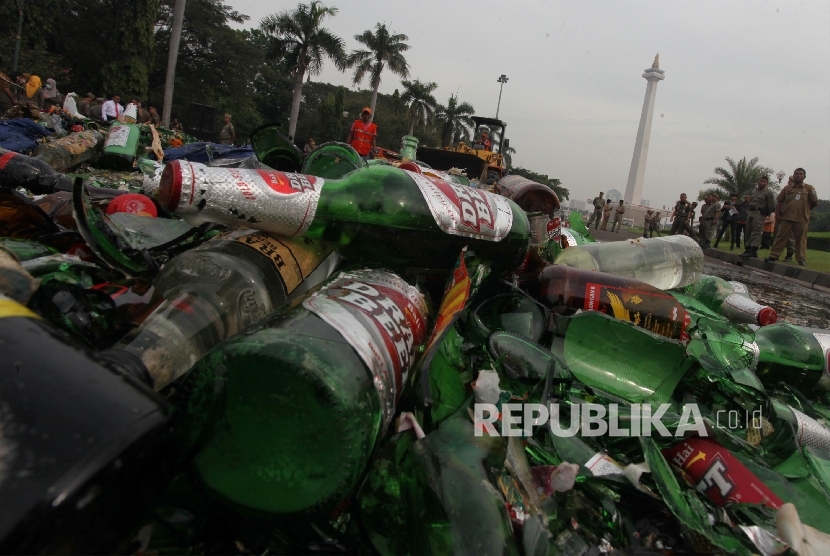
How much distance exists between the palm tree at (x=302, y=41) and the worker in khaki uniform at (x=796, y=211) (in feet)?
66.6

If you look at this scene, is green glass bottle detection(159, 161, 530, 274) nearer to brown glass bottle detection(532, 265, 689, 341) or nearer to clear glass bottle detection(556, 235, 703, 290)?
brown glass bottle detection(532, 265, 689, 341)

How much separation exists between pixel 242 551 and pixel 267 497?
0.34ft

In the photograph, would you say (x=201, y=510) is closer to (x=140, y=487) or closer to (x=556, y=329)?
(x=140, y=487)

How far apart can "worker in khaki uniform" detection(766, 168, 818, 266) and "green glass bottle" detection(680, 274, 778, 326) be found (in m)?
6.64

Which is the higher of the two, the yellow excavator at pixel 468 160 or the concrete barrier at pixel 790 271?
the yellow excavator at pixel 468 160

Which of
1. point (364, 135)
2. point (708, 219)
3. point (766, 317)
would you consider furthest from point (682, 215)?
point (766, 317)

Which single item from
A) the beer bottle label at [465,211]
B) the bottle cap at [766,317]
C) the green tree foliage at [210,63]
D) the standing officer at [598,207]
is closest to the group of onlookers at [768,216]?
the standing officer at [598,207]

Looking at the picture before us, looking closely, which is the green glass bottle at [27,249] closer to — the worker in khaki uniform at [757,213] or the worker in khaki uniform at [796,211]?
the worker in khaki uniform at [796,211]

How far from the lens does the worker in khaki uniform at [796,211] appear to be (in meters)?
7.96

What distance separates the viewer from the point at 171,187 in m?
1.21

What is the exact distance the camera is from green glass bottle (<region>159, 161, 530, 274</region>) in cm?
125

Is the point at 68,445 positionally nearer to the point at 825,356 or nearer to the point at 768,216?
the point at 825,356

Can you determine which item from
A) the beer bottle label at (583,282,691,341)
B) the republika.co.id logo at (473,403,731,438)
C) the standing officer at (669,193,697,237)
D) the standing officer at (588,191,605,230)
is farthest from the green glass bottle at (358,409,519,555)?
the standing officer at (588,191,605,230)

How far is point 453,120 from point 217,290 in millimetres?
42246
